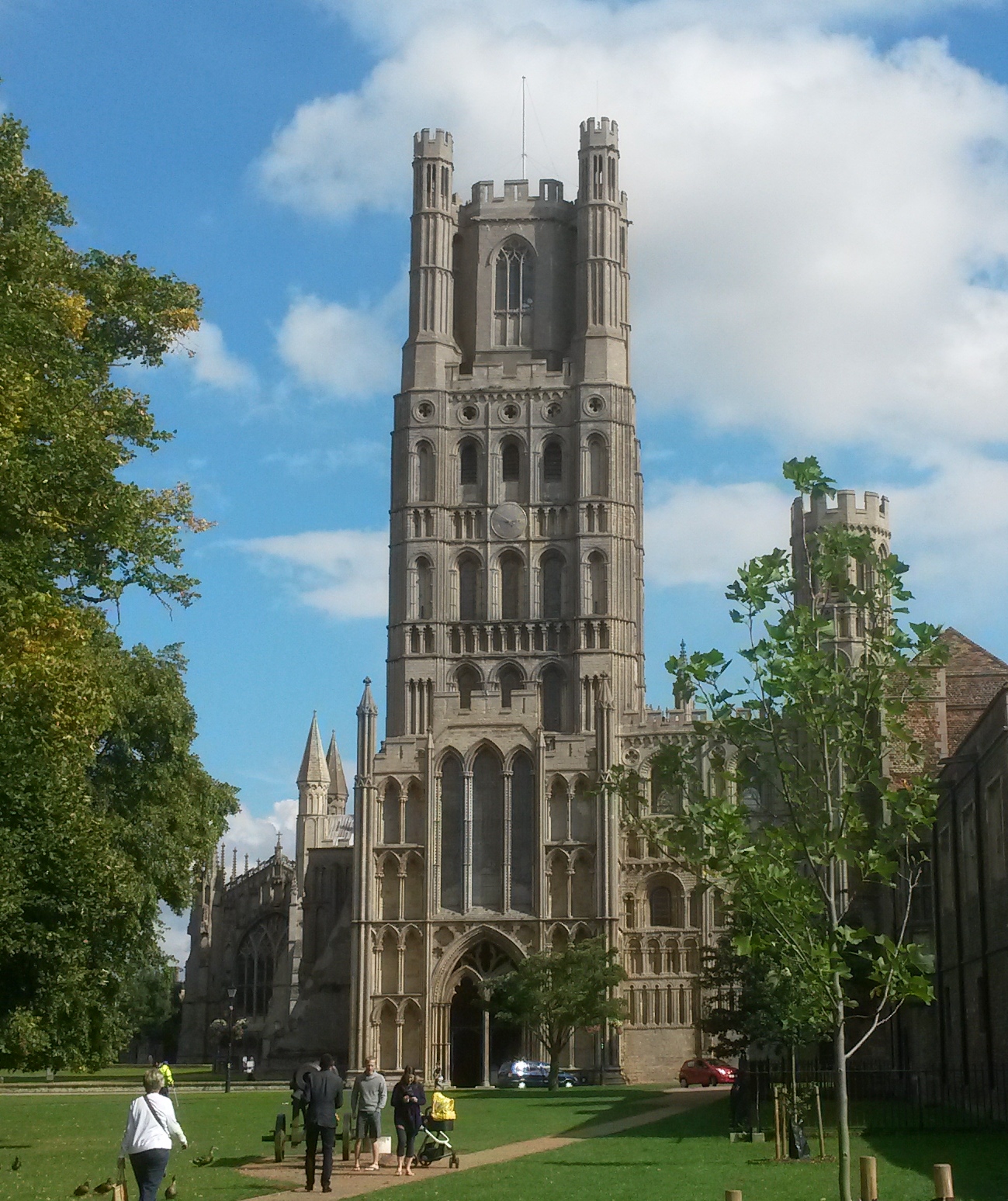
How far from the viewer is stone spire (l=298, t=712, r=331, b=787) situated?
100m

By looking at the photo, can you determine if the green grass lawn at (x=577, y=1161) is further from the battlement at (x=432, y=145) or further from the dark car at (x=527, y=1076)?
the battlement at (x=432, y=145)

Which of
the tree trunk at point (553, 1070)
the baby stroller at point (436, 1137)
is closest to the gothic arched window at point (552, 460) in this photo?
the tree trunk at point (553, 1070)

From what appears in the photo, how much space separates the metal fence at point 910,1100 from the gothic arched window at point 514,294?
54804mm

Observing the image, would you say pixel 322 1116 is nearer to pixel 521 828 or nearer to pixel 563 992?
pixel 563 992

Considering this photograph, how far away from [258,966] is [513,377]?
3461 centimetres

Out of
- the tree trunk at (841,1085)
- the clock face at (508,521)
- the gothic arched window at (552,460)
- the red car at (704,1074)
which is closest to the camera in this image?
the tree trunk at (841,1085)

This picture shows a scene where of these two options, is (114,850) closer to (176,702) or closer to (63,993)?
(63,993)

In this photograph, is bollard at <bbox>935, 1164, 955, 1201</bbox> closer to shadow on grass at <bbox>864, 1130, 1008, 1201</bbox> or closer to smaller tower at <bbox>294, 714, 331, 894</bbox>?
shadow on grass at <bbox>864, 1130, 1008, 1201</bbox>

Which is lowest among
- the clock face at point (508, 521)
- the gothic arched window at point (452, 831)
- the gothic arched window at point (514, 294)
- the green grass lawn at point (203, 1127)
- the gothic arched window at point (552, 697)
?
the green grass lawn at point (203, 1127)

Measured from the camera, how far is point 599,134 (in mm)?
87250

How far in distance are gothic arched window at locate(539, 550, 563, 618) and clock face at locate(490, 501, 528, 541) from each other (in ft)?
5.65

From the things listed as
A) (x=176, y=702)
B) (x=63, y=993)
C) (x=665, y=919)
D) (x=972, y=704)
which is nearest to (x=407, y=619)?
(x=665, y=919)

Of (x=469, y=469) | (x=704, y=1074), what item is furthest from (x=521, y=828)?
(x=469, y=469)

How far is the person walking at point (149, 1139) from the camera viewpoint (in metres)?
15.6
